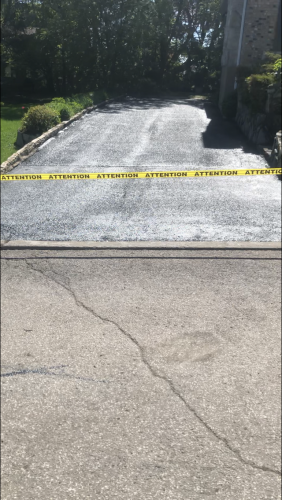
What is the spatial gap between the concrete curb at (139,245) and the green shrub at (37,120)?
9688mm

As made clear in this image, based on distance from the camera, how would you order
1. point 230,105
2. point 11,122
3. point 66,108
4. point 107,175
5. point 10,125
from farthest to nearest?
point 11,122, point 10,125, point 230,105, point 66,108, point 107,175

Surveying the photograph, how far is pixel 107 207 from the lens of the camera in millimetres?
9727

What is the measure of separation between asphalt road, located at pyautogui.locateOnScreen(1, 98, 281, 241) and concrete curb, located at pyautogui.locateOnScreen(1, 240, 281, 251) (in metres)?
0.19

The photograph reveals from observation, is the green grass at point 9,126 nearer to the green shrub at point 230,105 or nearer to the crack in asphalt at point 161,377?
the crack in asphalt at point 161,377

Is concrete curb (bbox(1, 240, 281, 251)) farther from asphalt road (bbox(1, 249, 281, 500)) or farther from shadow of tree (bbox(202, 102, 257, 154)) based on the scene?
shadow of tree (bbox(202, 102, 257, 154))

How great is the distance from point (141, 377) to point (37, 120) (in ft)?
45.2

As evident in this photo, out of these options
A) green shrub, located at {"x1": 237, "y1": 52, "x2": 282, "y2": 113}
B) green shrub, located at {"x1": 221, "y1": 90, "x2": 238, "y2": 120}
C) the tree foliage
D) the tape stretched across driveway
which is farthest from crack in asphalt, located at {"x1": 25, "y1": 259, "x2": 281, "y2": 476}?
green shrub, located at {"x1": 221, "y1": 90, "x2": 238, "y2": 120}

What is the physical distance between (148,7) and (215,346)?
364 cm

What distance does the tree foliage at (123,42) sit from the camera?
316 cm

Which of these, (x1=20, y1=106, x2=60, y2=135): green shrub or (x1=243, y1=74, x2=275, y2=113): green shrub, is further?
(x1=20, y1=106, x2=60, y2=135): green shrub

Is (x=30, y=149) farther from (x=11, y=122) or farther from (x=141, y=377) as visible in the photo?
(x=141, y=377)

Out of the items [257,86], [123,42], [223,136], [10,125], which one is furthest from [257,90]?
[10,125]

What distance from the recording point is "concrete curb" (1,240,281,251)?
307 inches

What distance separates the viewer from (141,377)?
4.88 metres
